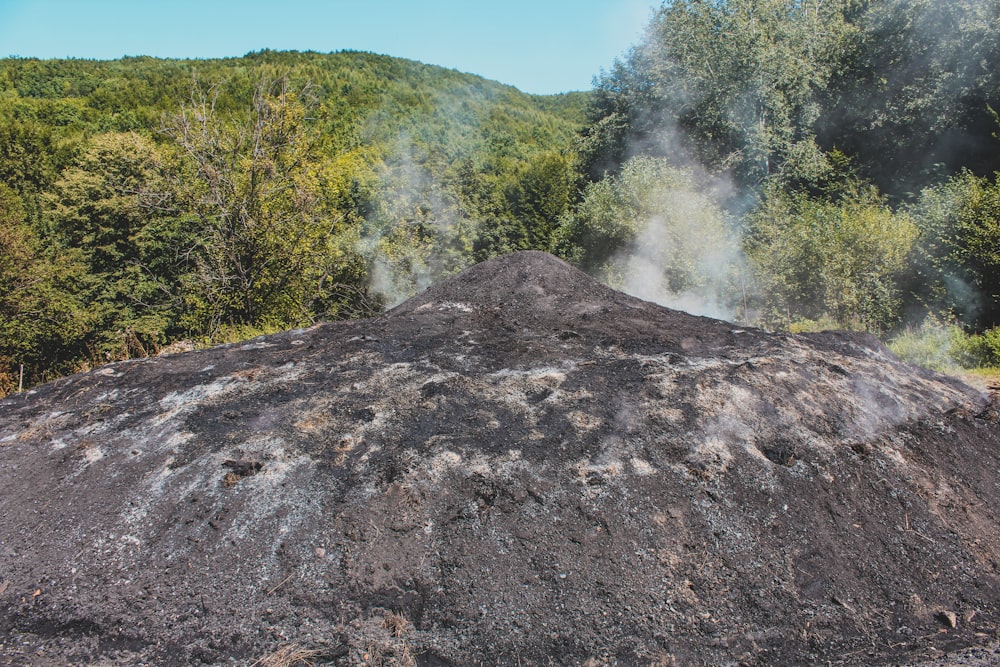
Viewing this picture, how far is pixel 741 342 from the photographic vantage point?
21.5ft

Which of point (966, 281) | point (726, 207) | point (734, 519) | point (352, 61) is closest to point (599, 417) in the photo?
point (734, 519)

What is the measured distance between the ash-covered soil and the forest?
580 centimetres

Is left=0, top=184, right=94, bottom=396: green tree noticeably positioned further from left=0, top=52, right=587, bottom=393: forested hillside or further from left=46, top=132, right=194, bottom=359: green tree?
left=46, top=132, right=194, bottom=359: green tree

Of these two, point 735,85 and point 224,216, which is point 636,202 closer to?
point 735,85

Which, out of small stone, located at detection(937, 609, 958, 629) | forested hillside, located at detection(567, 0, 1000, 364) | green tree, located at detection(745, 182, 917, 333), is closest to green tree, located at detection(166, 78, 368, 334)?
forested hillside, located at detection(567, 0, 1000, 364)

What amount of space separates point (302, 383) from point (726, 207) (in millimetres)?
19994

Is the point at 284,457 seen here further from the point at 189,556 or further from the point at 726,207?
the point at 726,207

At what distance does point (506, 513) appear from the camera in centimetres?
425

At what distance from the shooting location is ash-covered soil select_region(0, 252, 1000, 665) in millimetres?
3590

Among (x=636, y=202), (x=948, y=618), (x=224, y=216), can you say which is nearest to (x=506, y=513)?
(x=948, y=618)

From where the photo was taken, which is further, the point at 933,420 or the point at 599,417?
the point at 933,420

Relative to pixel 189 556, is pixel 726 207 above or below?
above

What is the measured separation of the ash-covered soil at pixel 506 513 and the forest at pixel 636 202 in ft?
19.0

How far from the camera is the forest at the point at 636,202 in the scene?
566 inches
